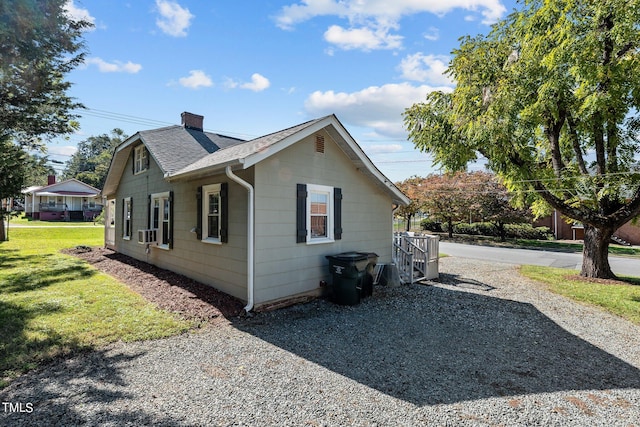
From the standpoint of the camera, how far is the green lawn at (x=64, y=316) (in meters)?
4.26

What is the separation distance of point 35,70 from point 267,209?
22.2 ft

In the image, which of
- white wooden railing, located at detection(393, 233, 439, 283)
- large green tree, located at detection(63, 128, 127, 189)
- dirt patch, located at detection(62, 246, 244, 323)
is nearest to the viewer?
dirt patch, located at detection(62, 246, 244, 323)

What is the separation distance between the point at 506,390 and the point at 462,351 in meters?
1.06

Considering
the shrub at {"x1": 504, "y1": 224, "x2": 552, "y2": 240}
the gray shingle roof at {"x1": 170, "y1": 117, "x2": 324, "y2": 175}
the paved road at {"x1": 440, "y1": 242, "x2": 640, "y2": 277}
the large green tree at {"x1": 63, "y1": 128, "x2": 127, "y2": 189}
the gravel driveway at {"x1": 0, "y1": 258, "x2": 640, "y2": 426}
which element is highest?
the large green tree at {"x1": 63, "y1": 128, "x2": 127, "y2": 189}

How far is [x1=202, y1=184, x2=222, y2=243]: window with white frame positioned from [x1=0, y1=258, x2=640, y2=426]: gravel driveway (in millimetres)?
2533

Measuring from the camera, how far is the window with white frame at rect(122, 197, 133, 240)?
12.0m

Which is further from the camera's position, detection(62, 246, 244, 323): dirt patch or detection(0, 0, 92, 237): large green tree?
detection(62, 246, 244, 323): dirt patch

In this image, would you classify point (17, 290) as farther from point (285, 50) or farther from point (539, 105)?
point (539, 105)

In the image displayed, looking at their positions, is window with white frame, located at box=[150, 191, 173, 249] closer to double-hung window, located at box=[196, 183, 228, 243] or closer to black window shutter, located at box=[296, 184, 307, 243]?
double-hung window, located at box=[196, 183, 228, 243]

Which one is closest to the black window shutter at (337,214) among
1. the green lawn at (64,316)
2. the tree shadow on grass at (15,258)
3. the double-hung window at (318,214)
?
the double-hung window at (318,214)

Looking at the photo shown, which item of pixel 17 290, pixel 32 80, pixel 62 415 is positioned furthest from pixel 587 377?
pixel 32 80

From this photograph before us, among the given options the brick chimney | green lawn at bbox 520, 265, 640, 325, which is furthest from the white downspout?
the brick chimney

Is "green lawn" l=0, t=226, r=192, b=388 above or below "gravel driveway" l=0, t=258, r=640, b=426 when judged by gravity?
above

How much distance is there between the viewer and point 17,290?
7.26 meters
